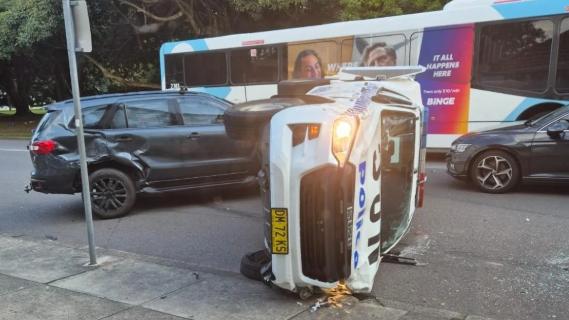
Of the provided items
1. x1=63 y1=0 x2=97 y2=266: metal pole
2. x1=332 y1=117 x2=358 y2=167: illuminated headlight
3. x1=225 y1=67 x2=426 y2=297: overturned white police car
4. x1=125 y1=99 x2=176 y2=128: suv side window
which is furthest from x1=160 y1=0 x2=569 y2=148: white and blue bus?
x1=63 y1=0 x2=97 y2=266: metal pole

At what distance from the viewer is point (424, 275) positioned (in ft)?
15.6

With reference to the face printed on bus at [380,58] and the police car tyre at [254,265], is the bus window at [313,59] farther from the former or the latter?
the police car tyre at [254,265]

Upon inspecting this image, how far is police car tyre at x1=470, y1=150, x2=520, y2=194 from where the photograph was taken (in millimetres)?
7902

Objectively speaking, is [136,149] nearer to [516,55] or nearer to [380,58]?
[380,58]

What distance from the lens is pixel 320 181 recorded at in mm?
3703

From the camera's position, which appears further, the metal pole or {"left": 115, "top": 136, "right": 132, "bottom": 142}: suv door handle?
{"left": 115, "top": 136, "right": 132, "bottom": 142}: suv door handle

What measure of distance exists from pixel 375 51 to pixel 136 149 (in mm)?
6617

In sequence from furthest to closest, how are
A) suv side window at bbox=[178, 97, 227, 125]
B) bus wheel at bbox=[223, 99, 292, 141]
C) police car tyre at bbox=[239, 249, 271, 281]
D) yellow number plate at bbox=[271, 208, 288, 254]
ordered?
1. suv side window at bbox=[178, 97, 227, 125]
2. police car tyre at bbox=[239, 249, 271, 281]
3. bus wheel at bbox=[223, 99, 292, 141]
4. yellow number plate at bbox=[271, 208, 288, 254]

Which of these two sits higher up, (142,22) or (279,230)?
(142,22)

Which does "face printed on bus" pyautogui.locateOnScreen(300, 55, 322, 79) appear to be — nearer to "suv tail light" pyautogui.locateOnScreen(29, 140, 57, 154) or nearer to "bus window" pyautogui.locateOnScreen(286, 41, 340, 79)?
Result: "bus window" pyautogui.locateOnScreen(286, 41, 340, 79)

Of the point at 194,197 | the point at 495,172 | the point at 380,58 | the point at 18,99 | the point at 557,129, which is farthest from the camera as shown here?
the point at 18,99

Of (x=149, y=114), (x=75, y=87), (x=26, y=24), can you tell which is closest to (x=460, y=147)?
(x=149, y=114)

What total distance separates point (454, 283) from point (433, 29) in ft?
25.7

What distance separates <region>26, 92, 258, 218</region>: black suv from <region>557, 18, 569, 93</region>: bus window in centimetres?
634
